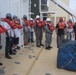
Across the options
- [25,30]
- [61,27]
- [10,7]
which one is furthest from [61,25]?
[10,7]

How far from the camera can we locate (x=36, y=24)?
43.4ft

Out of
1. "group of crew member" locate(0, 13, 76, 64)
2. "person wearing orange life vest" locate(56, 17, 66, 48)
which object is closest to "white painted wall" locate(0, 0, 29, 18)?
"group of crew member" locate(0, 13, 76, 64)

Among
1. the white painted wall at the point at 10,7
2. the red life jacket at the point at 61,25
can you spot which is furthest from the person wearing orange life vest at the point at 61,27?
the white painted wall at the point at 10,7

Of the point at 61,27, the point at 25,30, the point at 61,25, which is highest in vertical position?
the point at 61,25

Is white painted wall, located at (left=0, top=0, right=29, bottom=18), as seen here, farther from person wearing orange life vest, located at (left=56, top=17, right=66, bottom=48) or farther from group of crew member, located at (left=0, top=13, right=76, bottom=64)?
person wearing orange life vest, located at (left=56, top=17, right=66, bottom=48)

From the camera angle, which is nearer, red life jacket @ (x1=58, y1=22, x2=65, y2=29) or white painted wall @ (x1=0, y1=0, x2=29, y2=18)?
white painted wall @ (x1=0, y1=0, x2=29, y2=18)

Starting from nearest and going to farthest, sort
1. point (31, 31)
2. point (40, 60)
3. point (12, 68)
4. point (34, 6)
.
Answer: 1. point (12, 68)
2. point (40, 60)
3. point (31, 31)
4. point (34, 6)

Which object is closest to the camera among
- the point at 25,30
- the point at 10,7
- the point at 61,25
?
the point at 10,7

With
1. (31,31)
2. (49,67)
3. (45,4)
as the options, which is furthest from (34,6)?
(49,67)

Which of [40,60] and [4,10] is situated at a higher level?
[4,10]

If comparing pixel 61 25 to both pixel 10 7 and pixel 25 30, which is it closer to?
pixel 25 30

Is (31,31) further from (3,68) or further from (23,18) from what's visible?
(3,68)

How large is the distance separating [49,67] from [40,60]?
1.16 metres

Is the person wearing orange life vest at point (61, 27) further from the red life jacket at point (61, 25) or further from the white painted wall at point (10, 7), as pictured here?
the white painted wall at point (10, 7)
